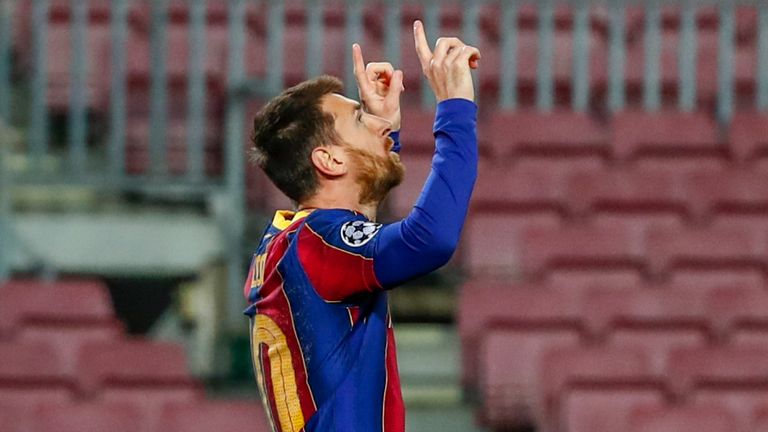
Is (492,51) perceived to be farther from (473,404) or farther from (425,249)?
(425,249)

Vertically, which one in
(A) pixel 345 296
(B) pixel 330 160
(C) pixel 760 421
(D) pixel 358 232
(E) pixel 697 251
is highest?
(B) pixel 330 160

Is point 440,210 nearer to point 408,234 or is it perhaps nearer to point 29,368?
point 408,234

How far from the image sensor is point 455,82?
105 inches

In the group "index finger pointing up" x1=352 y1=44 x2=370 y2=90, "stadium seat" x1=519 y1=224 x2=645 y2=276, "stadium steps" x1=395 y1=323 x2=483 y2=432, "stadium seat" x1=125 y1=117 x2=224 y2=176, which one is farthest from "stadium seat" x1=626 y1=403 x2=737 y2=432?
"index finger pointing up" x1=352 y1=44 x2=370 y2=90

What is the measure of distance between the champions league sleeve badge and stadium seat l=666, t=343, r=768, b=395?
3.11m

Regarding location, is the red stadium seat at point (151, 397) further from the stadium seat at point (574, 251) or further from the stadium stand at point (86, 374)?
the stadium seat at point (574, 251)

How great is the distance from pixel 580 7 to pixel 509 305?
180cm

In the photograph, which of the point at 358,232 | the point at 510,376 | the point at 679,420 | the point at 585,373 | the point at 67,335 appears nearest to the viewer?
the point at 358,232

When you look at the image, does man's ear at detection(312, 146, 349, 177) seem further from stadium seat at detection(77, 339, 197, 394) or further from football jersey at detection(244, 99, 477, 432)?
stadium seat at detection(77, 339, 197, 394)

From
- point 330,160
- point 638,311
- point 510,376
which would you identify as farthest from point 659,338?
point 330,160

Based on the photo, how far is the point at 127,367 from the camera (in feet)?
18.7

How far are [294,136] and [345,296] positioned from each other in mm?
277

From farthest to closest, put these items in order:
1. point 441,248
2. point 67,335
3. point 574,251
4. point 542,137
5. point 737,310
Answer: point 542,137, point 574,251, point 737,310, point 67,335, point 441,248

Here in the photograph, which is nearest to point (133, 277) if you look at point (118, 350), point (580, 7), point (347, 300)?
point (118, 350)
